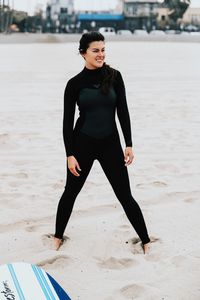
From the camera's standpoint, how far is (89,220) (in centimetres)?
532

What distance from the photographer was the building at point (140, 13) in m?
124

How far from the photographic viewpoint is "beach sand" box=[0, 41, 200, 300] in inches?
161

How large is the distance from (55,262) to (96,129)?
1.11 metres

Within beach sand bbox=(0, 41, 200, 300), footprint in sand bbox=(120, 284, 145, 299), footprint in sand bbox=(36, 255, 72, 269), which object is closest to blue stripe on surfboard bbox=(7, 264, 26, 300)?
beach sand bbox=(0, 41, 200, 300)

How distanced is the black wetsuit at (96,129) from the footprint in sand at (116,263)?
0.31 m

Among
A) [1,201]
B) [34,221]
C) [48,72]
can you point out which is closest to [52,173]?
[1,201]

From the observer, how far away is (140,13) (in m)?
129

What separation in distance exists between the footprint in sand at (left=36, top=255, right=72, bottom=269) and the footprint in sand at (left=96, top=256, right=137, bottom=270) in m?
0.26

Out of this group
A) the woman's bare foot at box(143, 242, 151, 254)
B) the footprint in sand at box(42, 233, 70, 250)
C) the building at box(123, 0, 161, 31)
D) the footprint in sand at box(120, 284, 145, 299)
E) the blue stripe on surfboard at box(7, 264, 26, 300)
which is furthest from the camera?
the building at box(123, 0, 161, 31)

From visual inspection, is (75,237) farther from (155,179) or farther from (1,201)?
(155,179)

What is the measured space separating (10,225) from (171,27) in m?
109

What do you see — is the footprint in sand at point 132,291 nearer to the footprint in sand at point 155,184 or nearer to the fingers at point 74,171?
the fingers at point 74,171

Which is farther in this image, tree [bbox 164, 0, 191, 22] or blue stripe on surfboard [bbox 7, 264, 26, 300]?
tree [bbox 164, 0, 191, 22]

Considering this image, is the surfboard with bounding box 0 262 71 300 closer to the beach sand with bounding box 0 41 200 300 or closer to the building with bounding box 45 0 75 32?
the beach sand with bounding box 0 41 200 300
